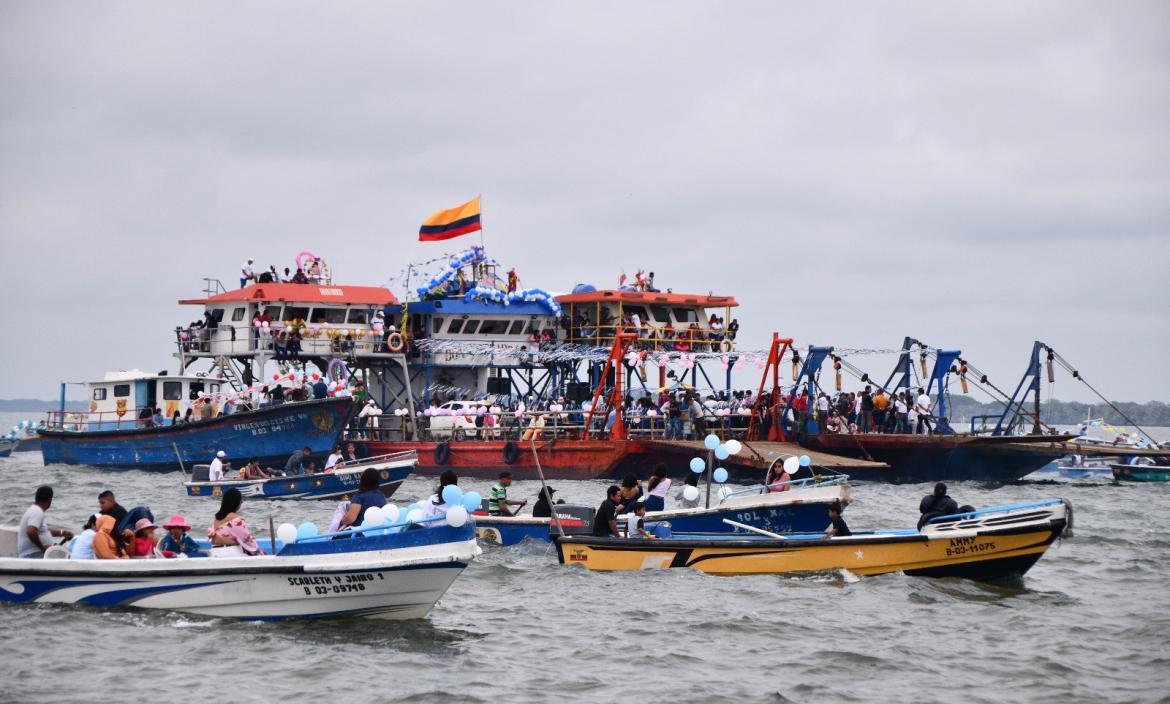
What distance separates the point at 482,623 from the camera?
1733cm

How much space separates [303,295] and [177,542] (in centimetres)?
3166

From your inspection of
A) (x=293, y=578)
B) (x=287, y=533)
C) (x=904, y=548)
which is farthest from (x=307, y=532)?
(x=904, y=548)

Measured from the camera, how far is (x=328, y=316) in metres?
48.7

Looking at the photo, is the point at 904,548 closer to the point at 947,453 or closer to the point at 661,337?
the point at 947,453

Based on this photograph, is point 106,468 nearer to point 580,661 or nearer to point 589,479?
point 589,479

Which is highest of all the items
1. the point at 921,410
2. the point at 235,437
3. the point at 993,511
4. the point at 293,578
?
the point at 921,410

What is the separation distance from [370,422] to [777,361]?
49.4ft

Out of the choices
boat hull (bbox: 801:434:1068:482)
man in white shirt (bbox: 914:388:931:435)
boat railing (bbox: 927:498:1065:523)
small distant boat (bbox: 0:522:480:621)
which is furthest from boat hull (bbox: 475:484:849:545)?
man in white shirt (bbox: 914:388:931:435)

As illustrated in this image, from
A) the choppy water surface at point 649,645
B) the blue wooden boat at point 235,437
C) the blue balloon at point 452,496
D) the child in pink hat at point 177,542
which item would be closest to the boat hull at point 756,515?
the choppy water surface at point 649,645

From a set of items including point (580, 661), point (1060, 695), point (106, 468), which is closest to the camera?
point (1060, 695)

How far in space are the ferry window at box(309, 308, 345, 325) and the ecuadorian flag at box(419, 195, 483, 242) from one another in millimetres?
4793

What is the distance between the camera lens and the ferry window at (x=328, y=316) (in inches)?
1903

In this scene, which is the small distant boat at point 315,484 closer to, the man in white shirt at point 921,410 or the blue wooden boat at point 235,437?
the blue wooden boat at point 235,437

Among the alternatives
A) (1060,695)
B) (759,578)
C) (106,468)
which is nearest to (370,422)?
(106,468)
